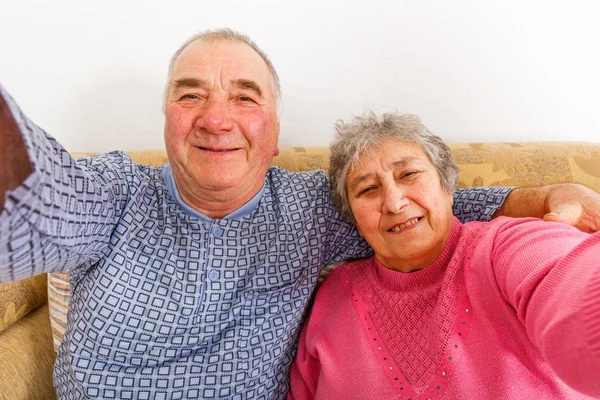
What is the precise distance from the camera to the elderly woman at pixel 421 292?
85cm

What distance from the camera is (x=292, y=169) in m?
1.52

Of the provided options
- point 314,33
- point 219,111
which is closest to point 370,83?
point 314,33

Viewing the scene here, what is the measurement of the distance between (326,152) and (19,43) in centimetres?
130

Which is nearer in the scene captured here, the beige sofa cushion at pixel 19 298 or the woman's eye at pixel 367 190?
the woman's eye at pixel 367 190

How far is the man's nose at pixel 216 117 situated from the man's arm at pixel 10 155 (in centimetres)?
58

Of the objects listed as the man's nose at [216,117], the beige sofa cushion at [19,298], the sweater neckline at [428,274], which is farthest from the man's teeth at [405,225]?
the beige sofa cushion at [19,298]

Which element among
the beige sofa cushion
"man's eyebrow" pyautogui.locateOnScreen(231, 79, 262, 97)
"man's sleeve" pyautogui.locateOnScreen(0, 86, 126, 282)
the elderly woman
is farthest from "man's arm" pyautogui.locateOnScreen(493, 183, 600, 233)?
the beige sofa cushion

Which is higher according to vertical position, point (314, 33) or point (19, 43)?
point (314, 33)

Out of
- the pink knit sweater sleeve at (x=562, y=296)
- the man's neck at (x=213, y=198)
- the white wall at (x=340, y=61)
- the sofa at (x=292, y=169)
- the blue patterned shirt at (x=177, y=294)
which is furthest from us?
the white wall at (x=340, y=61)

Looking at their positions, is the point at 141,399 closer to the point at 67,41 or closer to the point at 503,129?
the point at 67,41

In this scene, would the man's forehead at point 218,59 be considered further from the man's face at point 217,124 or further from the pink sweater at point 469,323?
the pink sweater at point 469,323

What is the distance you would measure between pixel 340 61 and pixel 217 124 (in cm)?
72

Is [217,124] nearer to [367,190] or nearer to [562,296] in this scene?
[367,190]

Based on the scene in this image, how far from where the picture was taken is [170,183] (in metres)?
1.26
